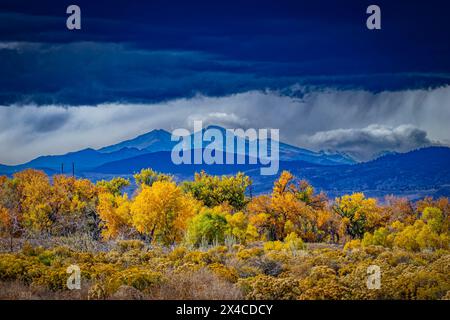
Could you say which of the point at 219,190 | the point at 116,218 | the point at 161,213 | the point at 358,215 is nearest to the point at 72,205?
the point at 116,218

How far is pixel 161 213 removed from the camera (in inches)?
1160

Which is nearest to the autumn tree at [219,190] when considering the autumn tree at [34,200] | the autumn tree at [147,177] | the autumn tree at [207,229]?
the autumn tree at [147,177]

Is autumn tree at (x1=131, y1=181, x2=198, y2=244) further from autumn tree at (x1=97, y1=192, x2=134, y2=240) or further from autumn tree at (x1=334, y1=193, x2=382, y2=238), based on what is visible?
autumn tree at (x1=334, y1=193, x2=382, y2=238)

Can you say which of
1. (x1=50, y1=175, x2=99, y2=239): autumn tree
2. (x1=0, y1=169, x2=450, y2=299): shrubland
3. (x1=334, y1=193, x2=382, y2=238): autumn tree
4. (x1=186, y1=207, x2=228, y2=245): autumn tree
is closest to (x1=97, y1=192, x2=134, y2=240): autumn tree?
(x1=0, y1=169, x2=450, y2=299): shrubland

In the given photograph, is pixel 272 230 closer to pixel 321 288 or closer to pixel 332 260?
pixel 332 260

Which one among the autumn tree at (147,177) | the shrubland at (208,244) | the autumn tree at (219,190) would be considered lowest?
the shrubland at (208,244)

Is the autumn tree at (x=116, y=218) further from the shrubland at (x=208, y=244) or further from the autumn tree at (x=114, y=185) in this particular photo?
the autumn tree at (x=114, y=185)

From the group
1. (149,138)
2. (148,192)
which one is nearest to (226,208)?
(148,192)

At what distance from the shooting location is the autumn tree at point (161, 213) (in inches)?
1156

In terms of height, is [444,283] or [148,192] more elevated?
[148,192]

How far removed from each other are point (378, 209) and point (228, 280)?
32.3 metres

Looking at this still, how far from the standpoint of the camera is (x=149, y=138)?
157 m

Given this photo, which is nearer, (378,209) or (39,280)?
(39,280)
